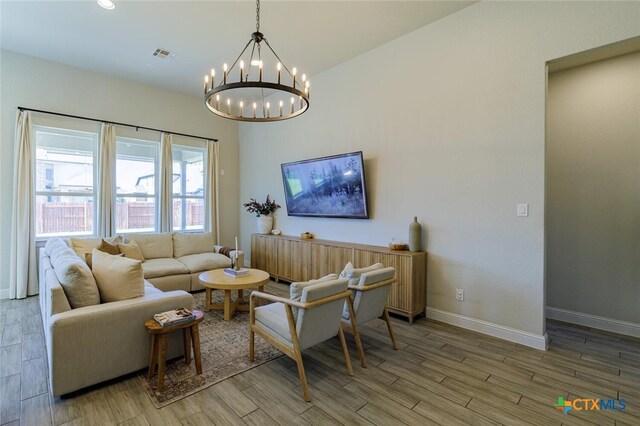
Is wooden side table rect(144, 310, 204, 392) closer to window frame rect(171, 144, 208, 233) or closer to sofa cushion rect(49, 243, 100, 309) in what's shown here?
A: sofa cushion rect(49, 243, 100, 309)

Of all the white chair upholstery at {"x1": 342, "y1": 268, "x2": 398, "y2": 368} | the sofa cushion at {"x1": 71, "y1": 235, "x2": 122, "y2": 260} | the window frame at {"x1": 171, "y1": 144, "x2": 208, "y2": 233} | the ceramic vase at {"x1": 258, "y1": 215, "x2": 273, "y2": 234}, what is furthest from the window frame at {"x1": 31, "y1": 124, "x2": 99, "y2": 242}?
the white chair upholstery at {"x1": 342, "y1": 268, "x2": 398, "y2": 368}

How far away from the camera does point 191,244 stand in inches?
205

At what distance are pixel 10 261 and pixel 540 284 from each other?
6.62m

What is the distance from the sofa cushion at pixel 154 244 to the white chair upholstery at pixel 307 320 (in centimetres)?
319

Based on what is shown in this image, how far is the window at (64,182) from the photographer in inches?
176

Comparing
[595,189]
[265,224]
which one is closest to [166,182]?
[265,224]

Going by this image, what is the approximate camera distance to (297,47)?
4035 millimetres

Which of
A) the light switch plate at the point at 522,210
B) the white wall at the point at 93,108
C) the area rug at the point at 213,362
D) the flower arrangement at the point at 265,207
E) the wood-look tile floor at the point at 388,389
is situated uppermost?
the white wall at the point at 93,108

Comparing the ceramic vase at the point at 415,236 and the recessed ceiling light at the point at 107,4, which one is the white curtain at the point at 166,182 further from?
the ceramic vase at the point at 415,236

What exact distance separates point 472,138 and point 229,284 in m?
3.16

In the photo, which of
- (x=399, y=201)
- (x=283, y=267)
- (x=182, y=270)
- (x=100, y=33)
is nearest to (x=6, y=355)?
(x=182, y=270)

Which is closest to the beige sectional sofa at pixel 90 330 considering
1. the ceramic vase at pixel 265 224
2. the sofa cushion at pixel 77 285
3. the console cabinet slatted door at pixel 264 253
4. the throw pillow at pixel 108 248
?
the sofa cushion at pixel 77 285

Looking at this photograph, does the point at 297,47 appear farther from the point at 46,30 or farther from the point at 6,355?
the point at 6,355

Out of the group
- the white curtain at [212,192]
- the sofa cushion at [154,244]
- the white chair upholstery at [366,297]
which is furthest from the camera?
the white curtain at [212,192]
